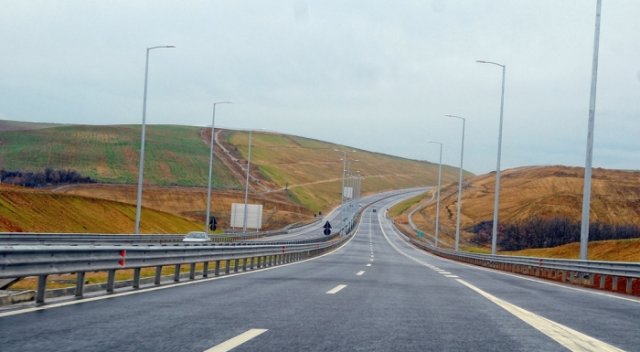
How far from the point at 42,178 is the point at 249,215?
29.0 m

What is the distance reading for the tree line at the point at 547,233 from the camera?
90250 mm

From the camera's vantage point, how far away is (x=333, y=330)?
9195mm

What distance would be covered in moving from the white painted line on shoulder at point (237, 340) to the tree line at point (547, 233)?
84.7 m

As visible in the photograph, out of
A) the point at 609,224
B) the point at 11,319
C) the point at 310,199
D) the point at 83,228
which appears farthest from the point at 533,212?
the point at 11,319

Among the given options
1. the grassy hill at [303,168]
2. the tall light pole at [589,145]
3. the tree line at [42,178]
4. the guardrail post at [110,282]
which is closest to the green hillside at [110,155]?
the tree line at [42,178]

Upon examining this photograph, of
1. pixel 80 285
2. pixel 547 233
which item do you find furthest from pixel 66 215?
pixel 547 233

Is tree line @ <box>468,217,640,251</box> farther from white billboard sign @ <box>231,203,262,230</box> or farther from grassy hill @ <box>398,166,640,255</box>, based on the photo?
white billboard sign @ <box>231,203,262,230</box>

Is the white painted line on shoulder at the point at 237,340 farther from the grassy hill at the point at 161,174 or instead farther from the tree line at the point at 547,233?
the tree line at the point at 547,233

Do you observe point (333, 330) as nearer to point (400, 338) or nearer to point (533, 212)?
point (400, 338)

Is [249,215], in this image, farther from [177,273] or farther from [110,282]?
[110,282]

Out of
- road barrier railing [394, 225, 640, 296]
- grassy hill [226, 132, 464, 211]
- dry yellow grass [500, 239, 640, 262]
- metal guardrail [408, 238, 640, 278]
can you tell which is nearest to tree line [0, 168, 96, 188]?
grassy hill [226, 132, 464, 211]

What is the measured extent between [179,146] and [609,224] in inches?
2883

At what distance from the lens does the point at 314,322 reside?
32.6 feet

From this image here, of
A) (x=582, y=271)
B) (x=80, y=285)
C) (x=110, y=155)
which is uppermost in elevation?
(x=110, y=155)
